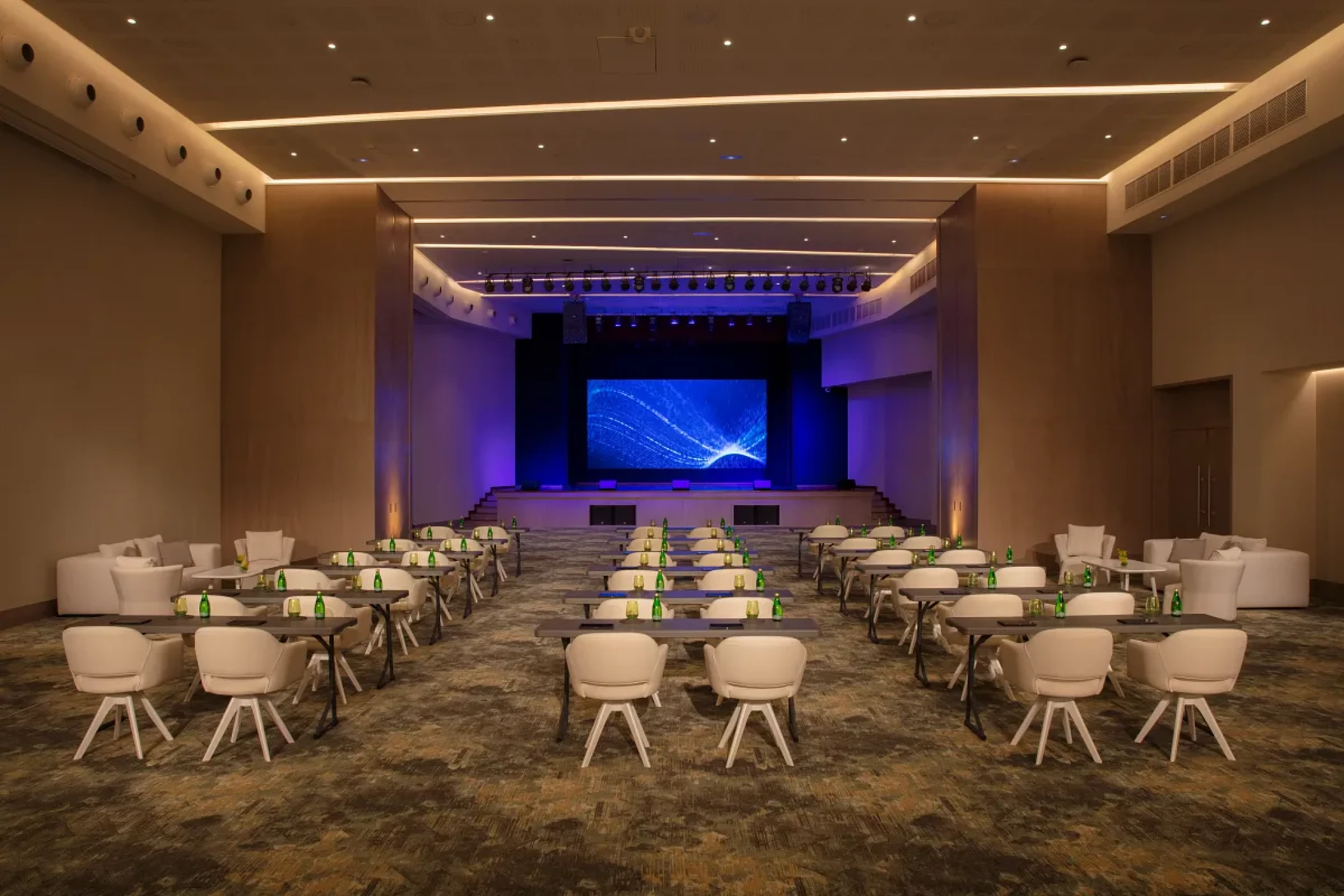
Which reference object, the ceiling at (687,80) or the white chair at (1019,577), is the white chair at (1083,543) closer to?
the white chair at (1019,577)

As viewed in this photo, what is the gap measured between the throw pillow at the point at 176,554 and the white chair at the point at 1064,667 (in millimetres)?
9841

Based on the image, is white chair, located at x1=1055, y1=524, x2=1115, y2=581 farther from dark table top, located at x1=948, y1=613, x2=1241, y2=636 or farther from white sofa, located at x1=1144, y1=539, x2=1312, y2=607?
dark table top, located at x1=948, y1=613, x2=1241, y2=636

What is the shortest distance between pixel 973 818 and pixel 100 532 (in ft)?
34.6

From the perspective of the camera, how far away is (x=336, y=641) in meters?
6.02

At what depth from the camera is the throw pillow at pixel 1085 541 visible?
11.7 metres

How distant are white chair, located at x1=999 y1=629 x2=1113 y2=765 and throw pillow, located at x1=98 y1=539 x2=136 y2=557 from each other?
9.71 meters

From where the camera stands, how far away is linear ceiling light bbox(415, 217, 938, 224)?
45.6 ft

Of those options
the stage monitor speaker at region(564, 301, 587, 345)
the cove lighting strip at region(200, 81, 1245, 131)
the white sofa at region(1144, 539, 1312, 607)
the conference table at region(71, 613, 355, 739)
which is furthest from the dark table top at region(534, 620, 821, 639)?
the stage monitor speaker at region(564, 301, 587, 345)

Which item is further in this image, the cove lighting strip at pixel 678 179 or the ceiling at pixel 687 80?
the cove lighting strip at pixel 678 179

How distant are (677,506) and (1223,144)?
41.1 feet

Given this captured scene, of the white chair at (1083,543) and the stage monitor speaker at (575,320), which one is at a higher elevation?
the stage monitor speaker at (575,320)

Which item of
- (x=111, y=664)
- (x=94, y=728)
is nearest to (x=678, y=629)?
(x=111, y=664)

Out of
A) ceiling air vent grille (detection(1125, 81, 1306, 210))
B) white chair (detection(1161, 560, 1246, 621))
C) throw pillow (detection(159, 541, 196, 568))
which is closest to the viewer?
white chair (detection(1161, 560, 1246, 621))

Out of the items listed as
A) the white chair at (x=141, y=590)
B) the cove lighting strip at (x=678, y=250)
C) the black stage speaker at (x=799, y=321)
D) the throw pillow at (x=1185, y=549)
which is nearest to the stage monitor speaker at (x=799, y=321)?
the black stage speaker at (x=799, y=321)
